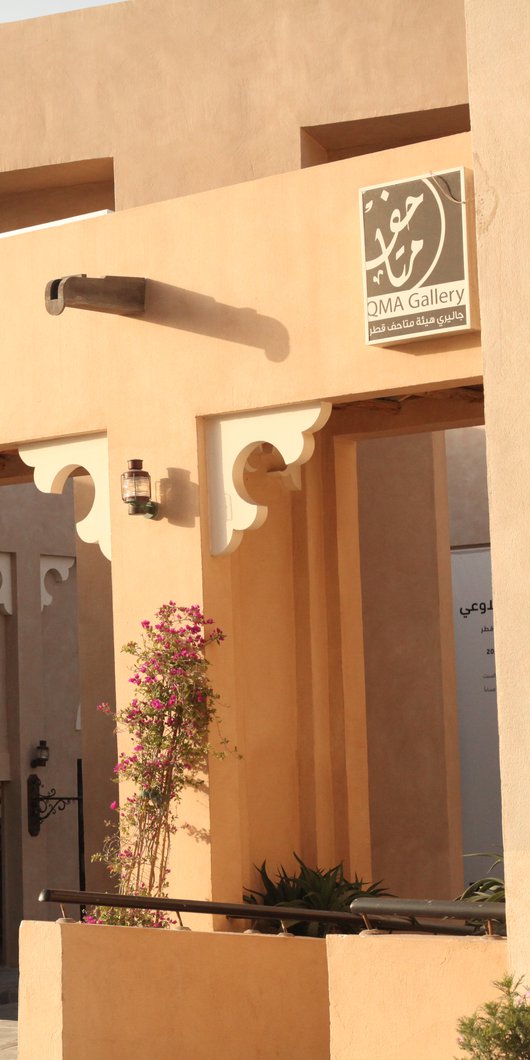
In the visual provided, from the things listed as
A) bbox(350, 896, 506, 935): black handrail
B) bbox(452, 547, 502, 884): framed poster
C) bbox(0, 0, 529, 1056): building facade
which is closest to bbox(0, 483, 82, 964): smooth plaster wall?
bbox(452, 547, 502, 884): framed poster

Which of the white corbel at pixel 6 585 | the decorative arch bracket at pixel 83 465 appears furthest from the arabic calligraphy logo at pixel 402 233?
the white corbel at pixel 6 585

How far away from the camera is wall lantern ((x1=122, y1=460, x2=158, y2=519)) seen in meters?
8.20

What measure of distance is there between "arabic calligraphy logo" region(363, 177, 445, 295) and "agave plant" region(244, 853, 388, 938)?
338cm

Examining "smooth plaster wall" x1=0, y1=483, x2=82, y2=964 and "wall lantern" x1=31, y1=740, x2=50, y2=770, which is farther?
"wall lantern" x1=31, y1=740, x2=50, y2=770

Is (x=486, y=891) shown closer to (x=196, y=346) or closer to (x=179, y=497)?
(x=179, y=497)

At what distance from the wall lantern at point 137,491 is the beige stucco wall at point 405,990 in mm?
2923

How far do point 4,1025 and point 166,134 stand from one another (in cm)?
654

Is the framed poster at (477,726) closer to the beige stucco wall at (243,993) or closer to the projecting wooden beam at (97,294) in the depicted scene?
the beige stucco wall at (243,993)

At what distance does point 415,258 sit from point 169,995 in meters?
3.81

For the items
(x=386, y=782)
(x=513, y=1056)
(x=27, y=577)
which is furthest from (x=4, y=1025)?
(x=27, y=577)

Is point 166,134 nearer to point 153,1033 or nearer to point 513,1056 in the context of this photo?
point 153,1033

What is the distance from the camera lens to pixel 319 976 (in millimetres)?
7520

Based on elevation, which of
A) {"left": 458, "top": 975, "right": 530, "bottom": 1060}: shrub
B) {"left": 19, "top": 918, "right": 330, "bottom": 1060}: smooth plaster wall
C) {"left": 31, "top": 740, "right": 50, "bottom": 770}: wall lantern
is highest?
{"left": 31, "top": 740, "right": 50, "bottom": 770}: wall lantern

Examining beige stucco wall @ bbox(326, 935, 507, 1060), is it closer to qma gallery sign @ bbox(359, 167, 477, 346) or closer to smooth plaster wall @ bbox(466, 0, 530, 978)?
smooth plaster wall @ bbox(466, 0, 530, 978)
